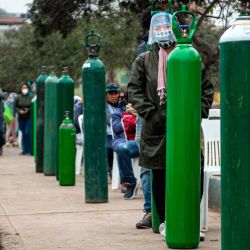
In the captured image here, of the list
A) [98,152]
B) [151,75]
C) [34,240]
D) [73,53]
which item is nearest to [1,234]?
[34,240]

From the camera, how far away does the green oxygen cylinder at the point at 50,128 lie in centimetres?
1498

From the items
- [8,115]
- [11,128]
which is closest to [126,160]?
[8,115]

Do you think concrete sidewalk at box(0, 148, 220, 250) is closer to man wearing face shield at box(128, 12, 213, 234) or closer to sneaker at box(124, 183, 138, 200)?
sneaker at box(124, 183, 138, 200)

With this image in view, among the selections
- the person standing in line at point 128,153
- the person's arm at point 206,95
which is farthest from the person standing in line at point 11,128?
the person's arm at point 206,95

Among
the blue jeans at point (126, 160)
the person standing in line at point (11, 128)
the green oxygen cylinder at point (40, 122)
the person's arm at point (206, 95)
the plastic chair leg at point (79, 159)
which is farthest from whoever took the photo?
the person standing in line at point (11, 128)

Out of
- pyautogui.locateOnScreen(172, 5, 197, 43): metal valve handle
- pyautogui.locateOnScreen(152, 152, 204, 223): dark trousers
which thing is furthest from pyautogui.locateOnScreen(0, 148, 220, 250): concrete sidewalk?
pyautogui.locateOnScreen(172, 5, 197, 43): metal valve handle

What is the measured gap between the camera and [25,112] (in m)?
23.0

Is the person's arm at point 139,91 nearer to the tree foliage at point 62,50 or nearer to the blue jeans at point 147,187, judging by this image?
the blue jeans at point 147,187

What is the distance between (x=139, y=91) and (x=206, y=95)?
573 millimetres

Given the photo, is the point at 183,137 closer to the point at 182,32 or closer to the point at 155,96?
the point at 182,32

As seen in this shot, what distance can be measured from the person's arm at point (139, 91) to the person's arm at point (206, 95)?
1.33ft

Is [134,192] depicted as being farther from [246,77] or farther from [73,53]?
[73,53]

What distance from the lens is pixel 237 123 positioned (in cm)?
507

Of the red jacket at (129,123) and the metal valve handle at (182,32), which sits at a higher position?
the metal valve handle at (182,32)
